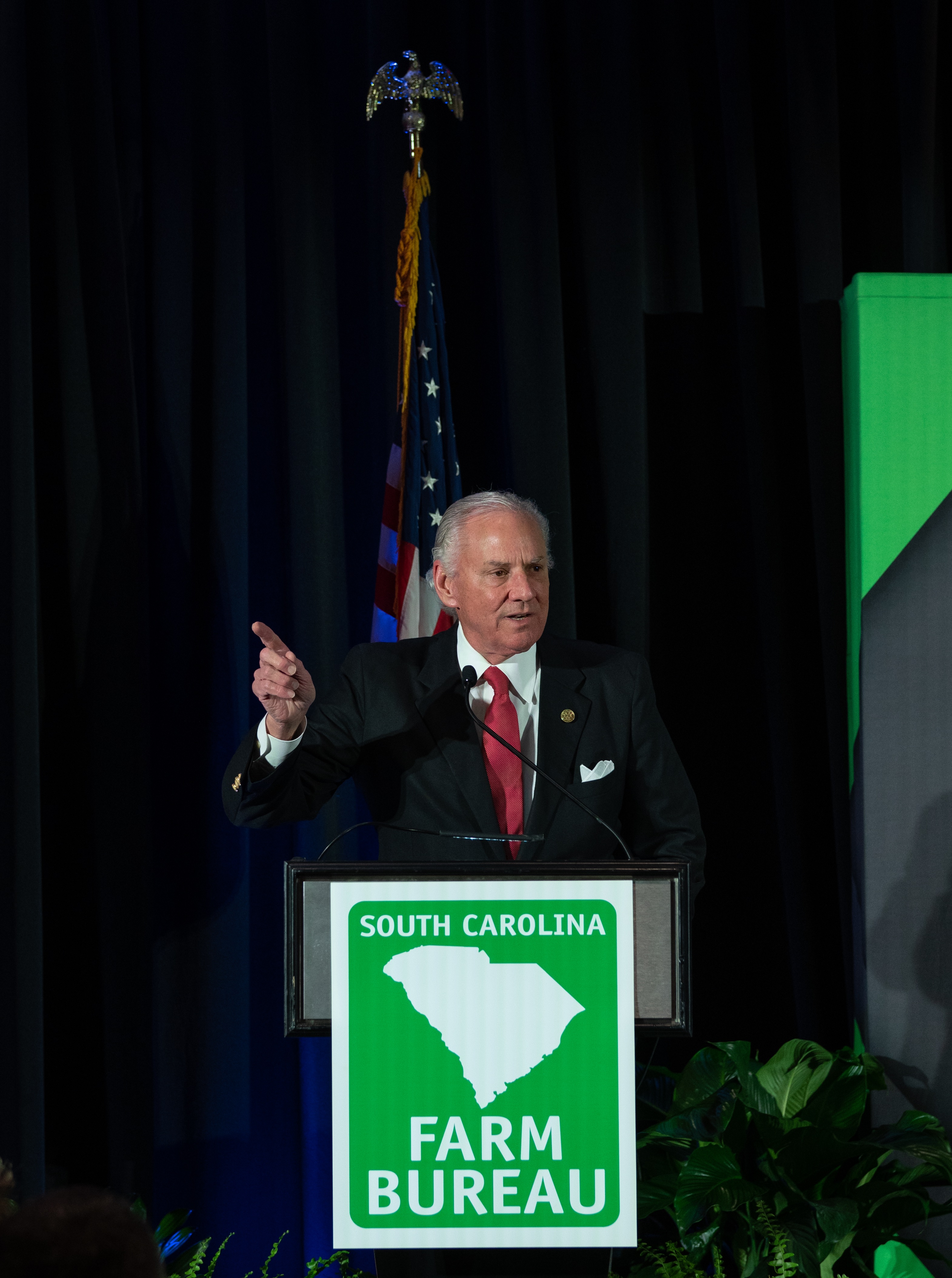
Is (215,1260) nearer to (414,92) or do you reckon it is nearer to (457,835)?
(457,835)

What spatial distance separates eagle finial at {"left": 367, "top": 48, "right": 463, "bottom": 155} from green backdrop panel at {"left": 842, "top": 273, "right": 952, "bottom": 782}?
114 cm

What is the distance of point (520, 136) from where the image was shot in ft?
11.1

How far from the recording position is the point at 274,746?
2137 mm

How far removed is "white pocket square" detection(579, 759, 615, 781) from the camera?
92.4 inches

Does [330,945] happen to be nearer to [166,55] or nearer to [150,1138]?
[150,1138]

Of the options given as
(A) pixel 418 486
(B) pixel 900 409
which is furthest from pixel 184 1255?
(B) pixel 900 409

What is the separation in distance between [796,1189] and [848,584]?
1587mm

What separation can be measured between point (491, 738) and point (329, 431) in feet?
3.99

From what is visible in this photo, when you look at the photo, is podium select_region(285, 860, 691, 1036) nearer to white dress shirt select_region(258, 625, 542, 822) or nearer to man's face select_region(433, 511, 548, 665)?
white dress shirt select_region(258, 625, 542, 822)

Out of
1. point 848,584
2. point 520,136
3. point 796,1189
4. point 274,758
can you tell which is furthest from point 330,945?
point 520,136

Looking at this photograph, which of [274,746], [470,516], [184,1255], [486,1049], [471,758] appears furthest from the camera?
[184,1255]

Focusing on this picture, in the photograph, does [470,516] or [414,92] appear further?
[414,92]

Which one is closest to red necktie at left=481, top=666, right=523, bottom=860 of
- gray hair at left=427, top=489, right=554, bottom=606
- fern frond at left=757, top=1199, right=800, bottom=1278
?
gray hair at left=427, top=489, right=554, bottom=606

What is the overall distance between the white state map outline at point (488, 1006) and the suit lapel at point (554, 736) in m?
0.60
